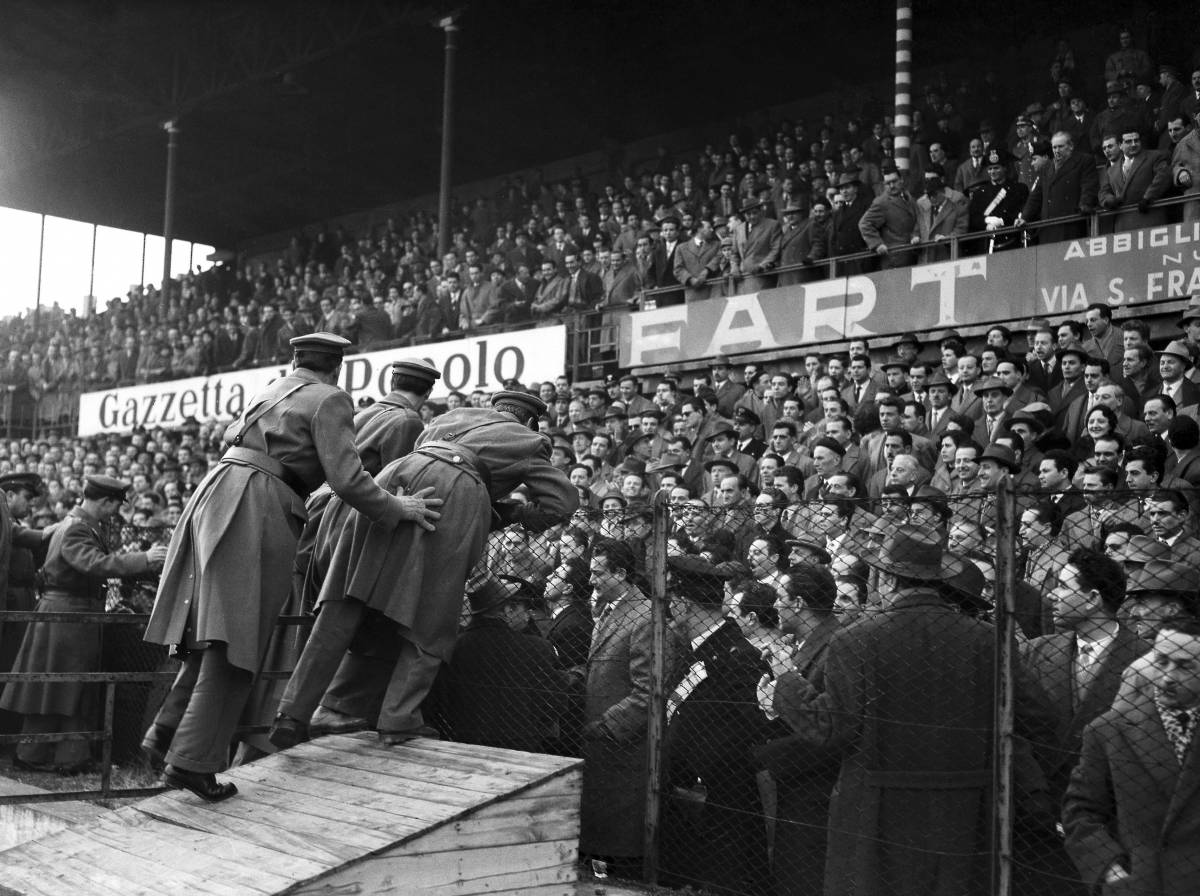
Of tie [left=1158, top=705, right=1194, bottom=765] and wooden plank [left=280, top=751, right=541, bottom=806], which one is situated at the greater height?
tie [left=1158, top=705, right=1194, bottom=765]

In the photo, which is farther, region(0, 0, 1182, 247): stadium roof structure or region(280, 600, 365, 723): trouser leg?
region(0, 0, 1182, 247): stadium roof structure

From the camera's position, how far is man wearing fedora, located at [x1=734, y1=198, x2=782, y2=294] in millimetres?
14211

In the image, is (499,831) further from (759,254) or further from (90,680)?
(759,254)

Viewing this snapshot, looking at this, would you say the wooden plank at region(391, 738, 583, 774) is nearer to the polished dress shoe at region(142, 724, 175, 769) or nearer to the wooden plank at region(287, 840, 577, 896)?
the wooden plank at region(287, 840, 577, 896)

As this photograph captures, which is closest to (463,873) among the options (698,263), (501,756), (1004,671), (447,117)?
(501,756)

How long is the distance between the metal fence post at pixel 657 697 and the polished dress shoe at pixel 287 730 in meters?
1.44

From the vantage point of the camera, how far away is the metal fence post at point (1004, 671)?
4.34 m

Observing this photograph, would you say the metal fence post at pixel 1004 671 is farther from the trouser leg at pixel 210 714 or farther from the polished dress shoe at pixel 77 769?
the polished dress shoe at pixel 77 769

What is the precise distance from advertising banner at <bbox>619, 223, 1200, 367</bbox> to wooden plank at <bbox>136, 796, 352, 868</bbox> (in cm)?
889

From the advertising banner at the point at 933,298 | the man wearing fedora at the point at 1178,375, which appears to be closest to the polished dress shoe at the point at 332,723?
the man wearing fedora at the point at 1178,375

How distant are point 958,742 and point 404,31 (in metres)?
20.3

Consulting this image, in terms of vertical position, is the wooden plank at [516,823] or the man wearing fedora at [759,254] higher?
the man wearing fedora at [759,254]

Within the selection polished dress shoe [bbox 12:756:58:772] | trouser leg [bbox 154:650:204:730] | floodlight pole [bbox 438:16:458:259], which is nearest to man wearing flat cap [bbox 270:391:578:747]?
trouser leg [bbox 154:650:204:730]

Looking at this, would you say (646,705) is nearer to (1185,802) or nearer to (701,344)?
(1185,802)
